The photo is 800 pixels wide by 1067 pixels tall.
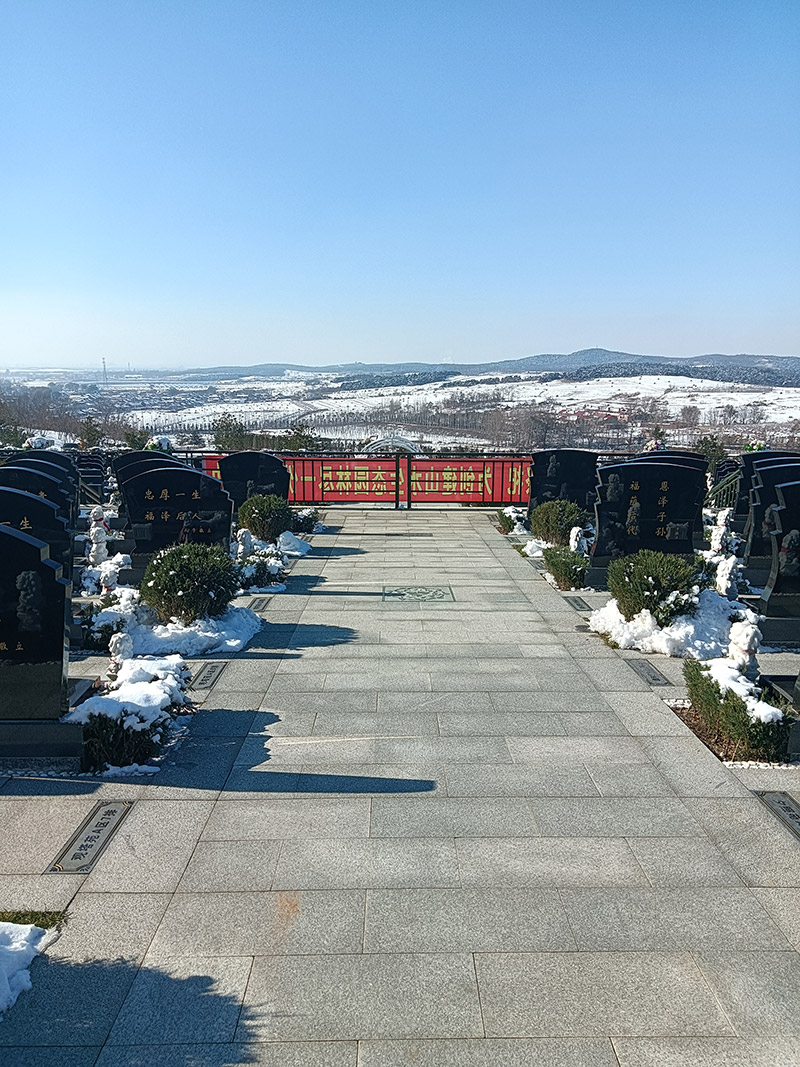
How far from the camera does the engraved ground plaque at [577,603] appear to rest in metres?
12.0

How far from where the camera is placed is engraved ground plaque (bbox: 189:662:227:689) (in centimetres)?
848

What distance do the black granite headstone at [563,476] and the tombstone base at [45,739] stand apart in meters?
13.3

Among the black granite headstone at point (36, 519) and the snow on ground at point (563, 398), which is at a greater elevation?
the snow on ground at point (563, 398)

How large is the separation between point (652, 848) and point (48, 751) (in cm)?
509

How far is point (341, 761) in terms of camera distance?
6609mm

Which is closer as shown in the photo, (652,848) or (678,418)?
(652,848)

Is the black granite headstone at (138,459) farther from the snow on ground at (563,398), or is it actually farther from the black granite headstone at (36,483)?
the snow on ground at (563,398)

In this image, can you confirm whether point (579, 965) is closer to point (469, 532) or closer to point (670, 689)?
point (670, 689)

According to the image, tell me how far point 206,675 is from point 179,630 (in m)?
1.34

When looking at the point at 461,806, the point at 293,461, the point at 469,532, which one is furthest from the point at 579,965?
the point at 293,461

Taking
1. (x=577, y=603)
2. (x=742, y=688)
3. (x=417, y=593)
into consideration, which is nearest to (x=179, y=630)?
(x=417, y=593)

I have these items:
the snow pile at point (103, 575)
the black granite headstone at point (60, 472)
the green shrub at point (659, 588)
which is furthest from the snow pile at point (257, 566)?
the green shrub at point (659, 588)

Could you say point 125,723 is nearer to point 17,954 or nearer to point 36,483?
point 17,954

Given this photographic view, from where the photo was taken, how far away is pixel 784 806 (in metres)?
5.95
